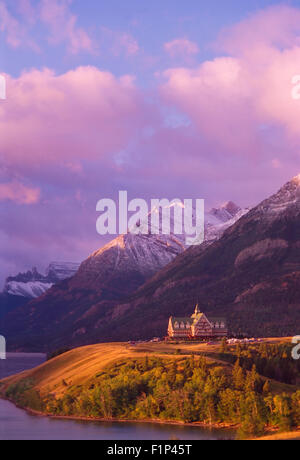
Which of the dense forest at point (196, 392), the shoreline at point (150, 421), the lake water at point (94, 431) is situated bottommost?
the lake water at point (94, 431)

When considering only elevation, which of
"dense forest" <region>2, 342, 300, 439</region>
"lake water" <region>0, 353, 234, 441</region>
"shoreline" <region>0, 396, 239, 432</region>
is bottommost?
"lake water" <region>0, 353, 234, 441</region>

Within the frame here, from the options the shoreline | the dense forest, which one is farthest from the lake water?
the dense forest

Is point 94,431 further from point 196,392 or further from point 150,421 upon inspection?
point 196,392

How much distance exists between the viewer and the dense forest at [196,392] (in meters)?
136

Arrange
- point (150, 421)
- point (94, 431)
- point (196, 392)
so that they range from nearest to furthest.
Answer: point (94, 431)
point (196, 392)
point (150, 421)

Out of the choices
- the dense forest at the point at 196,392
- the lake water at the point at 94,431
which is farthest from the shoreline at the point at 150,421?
the lake water at the point at 94,431

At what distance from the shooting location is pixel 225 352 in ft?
596

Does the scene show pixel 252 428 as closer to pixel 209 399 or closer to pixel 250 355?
pixel 209 399

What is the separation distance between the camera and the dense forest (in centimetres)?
13550

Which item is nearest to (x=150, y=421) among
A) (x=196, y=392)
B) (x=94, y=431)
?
(x=196, y=392)

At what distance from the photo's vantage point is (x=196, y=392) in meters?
147

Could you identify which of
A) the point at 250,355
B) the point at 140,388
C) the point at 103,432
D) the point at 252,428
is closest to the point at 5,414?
the point at 140,388

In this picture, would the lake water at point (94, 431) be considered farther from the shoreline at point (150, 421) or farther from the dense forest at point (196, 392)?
the dense forest at point (196, 392)

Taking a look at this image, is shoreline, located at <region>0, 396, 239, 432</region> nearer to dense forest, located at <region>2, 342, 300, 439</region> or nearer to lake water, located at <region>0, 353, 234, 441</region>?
dense forest, located at <region>2, 342, 300, 439</region>
